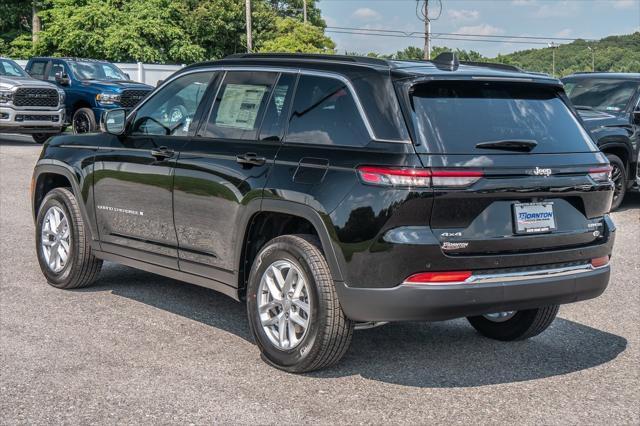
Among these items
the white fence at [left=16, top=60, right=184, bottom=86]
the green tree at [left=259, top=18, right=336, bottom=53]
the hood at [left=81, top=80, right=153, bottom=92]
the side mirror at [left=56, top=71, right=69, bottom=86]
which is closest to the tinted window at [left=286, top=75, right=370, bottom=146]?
the hood at [left=81, top=80, right=153, bottom=92]

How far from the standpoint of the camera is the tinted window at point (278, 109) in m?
5.70

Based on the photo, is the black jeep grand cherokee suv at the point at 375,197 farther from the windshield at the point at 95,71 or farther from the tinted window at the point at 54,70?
the tinted window at the point at 54,70

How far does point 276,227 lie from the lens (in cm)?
580

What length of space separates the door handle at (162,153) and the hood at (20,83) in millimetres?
15855

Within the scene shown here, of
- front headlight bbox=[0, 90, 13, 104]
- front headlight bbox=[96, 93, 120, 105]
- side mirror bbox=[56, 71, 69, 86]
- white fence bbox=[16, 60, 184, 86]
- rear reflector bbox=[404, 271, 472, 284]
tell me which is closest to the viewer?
rear reflector bbox=[404, 271, 472, 284]

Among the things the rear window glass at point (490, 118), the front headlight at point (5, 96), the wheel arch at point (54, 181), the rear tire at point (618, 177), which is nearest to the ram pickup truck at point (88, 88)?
the front headlight at point (5, 96)

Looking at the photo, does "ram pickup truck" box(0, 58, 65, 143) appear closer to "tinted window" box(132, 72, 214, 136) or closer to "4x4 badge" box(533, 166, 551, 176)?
"tinted window" box(132, 72, 214, 136)

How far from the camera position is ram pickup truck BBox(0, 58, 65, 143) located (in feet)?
68.6

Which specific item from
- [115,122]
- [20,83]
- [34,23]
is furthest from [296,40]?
[115,122]

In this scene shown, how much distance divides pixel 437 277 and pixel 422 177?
54 centimetres

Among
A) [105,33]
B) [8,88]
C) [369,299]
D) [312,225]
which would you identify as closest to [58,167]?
[312,225]

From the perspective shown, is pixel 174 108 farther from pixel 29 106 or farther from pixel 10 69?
pixel 10 69

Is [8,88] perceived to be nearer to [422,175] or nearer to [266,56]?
[266,56]

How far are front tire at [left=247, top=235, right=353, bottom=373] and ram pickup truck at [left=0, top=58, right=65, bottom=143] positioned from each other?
16852 mm
